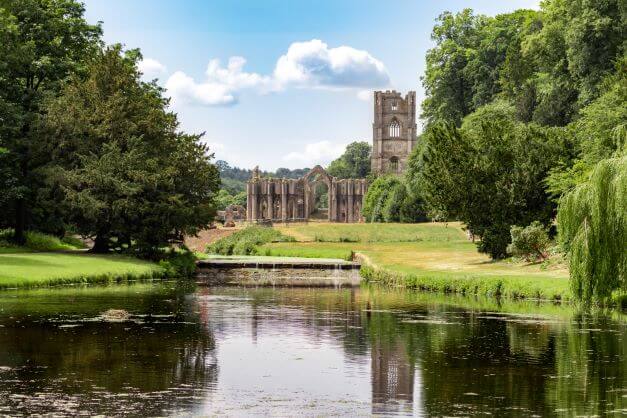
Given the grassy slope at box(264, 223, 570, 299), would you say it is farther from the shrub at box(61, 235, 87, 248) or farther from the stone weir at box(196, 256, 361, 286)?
the shrub at box(61, 235, 87, 248)

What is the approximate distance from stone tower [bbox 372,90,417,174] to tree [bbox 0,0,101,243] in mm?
115813

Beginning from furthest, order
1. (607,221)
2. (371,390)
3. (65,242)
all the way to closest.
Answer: (65,242) → (607,221) → (371,390)

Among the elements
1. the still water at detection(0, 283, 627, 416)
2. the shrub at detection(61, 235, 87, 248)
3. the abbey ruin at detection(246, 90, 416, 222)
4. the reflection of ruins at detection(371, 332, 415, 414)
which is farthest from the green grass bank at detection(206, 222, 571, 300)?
the abbey ruin at detection(246, 90, 416, 222)

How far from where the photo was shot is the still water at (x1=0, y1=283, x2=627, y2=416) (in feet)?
61.3

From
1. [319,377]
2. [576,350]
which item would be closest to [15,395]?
[319,377]

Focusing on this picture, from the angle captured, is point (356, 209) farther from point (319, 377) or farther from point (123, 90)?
point (319, 377)

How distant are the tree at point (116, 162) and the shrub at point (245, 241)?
68.9 ft

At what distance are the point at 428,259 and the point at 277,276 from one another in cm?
924

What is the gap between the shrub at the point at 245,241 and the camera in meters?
85.0

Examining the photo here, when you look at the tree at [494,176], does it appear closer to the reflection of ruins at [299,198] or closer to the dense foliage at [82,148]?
the dense foliage at [82,148]

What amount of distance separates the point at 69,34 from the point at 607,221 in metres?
43.8

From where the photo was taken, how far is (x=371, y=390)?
66.9 feet

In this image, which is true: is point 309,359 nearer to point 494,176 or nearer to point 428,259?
point 494,176

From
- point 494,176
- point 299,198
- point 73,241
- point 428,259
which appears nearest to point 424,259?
point 428,259
